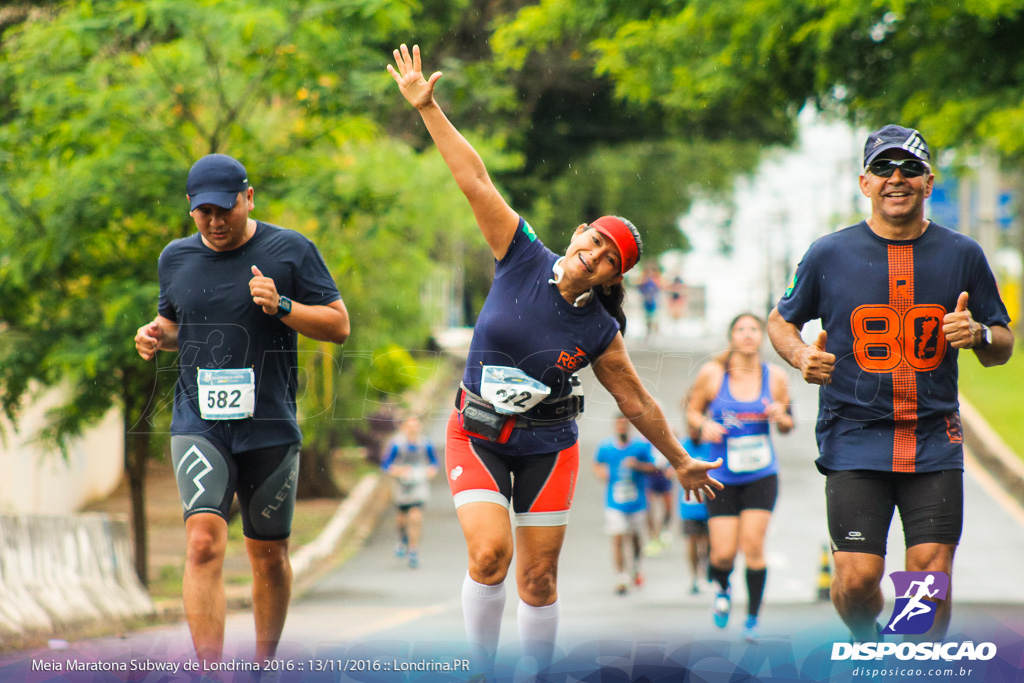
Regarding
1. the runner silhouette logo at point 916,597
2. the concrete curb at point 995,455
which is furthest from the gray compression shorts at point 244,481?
the concrete curb at point 995,455

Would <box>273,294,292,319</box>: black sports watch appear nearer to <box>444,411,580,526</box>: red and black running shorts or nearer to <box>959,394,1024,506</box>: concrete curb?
<box>444,411,580,526</box>: red and black running shorts

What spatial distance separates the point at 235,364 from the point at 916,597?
2.84 m

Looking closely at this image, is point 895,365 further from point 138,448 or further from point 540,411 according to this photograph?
point 138,448

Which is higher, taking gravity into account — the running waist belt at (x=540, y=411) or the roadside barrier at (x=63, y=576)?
the running waist belt at (x=540, y=411)

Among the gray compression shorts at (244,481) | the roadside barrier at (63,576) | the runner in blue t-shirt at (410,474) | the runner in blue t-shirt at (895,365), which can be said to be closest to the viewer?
the runner in blue t-shirt at (895,365)

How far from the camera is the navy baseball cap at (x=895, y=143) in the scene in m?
4.67

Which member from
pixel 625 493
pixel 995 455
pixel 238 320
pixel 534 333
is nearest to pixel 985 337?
pixel 534 333

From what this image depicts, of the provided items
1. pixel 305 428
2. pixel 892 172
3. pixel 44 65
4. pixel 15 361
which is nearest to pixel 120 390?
pixel 15 361

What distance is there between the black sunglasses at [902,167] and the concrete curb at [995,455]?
47.3 ft

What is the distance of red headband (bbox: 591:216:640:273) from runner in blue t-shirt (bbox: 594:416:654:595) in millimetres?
7710

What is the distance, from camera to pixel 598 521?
18953 millimetres

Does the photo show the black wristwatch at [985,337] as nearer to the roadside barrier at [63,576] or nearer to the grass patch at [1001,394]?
the roadside barrier at [63,576]

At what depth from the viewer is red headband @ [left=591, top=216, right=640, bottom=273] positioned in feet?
15.4

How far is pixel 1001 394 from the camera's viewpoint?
2431 cm
